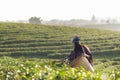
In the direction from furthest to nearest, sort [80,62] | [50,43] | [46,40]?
[46,40]
[50,43]
[80,62]

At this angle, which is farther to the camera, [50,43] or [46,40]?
[46,40]

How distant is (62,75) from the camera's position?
7383 millimetres

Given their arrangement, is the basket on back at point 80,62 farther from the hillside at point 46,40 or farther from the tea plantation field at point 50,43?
the hillside at point 46,40

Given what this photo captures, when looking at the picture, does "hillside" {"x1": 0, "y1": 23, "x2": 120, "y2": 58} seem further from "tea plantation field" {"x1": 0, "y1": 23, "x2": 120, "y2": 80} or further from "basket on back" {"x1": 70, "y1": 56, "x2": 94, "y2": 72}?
"basket on back" {"x1": 70, "y1": 56, "x2": 94, "y2": 72}

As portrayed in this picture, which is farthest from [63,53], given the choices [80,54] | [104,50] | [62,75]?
[62,75]

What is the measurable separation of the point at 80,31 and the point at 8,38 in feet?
37.4

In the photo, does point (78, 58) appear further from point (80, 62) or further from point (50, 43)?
point (50, 43)

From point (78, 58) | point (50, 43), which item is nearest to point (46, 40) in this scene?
point (50, 43)

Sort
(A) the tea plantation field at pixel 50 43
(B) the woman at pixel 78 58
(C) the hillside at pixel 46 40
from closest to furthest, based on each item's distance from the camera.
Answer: (B) the woman at pixel 78 58 < (A) the tea plantation field at pixel 50 43 < (C) the hillside at pixel 46 40

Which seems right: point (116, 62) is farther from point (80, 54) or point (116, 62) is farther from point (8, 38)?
point (80, 54)

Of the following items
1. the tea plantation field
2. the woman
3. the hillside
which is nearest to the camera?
the woman

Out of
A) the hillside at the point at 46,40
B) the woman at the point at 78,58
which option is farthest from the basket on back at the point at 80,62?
the hillside at the point at 46,40

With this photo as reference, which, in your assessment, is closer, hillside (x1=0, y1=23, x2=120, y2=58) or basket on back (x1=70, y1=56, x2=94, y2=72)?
basket on back (x1=70, y1=56, x2=94, y2=72)

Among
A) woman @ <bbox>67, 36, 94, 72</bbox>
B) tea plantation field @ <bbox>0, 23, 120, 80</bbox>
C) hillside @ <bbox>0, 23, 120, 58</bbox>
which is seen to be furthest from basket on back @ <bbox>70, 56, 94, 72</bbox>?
hillside @ <bbox>0, 23, 120, 58</bbox>
